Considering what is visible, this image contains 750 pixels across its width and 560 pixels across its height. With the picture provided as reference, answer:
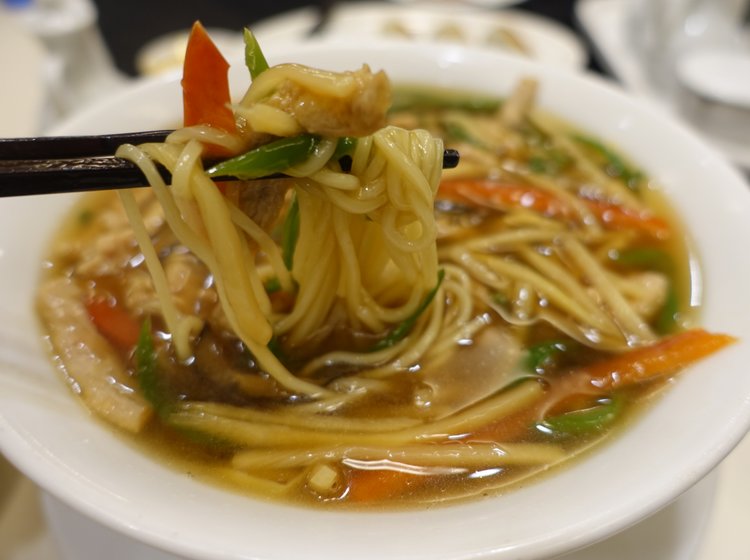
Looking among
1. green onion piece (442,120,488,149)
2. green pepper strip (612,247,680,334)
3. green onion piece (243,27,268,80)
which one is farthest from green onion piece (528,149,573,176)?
green onion piece (243,27,268,80)

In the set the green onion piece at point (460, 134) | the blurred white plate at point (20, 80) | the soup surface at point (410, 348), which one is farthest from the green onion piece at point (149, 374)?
the green onion piece at point (460, 134)

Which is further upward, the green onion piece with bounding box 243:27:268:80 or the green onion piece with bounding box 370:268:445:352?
the green onion piece with bounding box 243:27:268:80

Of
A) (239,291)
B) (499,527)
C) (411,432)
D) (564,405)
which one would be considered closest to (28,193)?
(239,291)

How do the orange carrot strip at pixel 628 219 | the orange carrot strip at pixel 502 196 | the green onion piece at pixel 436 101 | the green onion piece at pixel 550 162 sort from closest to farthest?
the orange carrot strip at pixel 628 219
the orange carrot strip at pixel 502 196
the green onion piece at pixel 550 162
the green onion piece at pixel 436 101

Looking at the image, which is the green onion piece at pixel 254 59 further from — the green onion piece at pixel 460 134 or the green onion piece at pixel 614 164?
the green onion piece at pixel 614 164

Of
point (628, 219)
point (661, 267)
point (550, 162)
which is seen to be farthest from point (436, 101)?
point (661, 267)

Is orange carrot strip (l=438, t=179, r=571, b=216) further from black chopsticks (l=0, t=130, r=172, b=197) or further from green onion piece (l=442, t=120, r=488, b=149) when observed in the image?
black chopsticks (l=0, t=130, r=172, b=197)

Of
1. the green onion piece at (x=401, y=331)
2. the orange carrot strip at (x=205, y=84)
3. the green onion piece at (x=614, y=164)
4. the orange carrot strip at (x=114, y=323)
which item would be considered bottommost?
the orange carrot strip at (x=114, y=323)

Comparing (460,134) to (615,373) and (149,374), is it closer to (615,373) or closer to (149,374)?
(615,373)

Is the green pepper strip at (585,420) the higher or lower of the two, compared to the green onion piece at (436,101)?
lower
